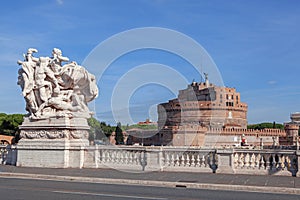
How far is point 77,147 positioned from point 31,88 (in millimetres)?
3707

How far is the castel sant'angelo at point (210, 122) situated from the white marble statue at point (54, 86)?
60836mm

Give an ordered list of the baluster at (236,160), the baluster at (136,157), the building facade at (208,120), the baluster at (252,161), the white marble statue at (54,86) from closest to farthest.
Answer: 1. the baluster at (252,161)
2. the baluster at (236,160)
3. the baluster at (136,157)
4. the white marble statue at (54,86)
5. the building facade at (208,120)

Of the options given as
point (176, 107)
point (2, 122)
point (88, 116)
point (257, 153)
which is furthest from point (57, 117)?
point (176, 107)

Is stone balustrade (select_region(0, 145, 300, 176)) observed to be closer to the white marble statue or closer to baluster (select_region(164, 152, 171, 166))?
baluster (select_region(164, 152, 171, 166))

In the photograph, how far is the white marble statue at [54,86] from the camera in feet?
67.1

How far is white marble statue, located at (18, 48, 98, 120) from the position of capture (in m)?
20.5

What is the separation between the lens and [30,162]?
2020 cm

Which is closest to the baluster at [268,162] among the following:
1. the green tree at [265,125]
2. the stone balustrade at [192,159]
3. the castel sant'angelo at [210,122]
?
the stone balustrade at [192,159]

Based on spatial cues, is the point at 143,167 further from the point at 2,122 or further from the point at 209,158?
the point at 2,122

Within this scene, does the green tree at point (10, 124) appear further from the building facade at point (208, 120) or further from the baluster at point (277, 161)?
the baluster at point (277, 161)

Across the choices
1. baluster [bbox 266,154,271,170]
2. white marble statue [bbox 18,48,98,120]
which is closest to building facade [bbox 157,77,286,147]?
white marble statue [bbox 18,48,98,120]

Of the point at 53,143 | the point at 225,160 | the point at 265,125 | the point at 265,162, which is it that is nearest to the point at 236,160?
the point at 225,160

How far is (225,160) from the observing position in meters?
17.1

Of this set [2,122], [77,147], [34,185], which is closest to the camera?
[34,185]
